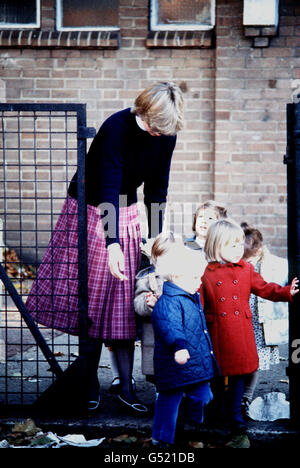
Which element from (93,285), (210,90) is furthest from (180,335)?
(210,90)

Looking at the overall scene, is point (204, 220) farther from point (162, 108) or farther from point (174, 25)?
point (174, 25)

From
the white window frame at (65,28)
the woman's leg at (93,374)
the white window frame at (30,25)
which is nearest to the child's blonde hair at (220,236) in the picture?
the woman's leg at (93,374)

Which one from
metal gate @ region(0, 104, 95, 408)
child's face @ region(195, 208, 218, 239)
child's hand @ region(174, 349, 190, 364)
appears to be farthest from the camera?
child's face @ region(195, 208, 218, 239)

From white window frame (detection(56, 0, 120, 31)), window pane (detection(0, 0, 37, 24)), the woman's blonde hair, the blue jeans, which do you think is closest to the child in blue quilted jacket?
the blue jeans

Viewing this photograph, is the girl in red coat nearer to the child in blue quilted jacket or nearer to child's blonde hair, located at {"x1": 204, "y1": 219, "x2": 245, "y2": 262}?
child's blonde hair, located at {"x1": 204, "y1": 219, "x2": 245, "y2": 262}

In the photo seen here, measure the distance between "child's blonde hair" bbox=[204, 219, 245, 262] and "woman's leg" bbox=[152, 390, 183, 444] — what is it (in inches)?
30.0

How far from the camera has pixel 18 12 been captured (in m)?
7.00

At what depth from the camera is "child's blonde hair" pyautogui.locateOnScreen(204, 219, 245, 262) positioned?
3482mm

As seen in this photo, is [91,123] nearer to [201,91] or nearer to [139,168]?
[201,91]

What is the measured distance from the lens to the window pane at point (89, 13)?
22.7ft

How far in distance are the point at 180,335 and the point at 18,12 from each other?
5.05 m

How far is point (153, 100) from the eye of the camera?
3.34m

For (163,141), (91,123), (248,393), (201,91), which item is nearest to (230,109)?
(201,91)

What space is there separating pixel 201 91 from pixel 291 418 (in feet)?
13.7
